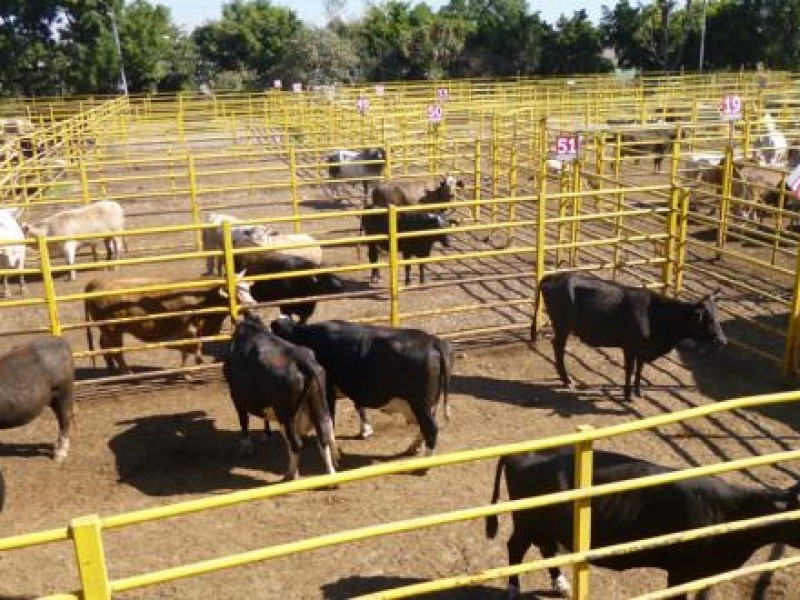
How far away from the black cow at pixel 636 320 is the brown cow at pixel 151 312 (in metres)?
3.42

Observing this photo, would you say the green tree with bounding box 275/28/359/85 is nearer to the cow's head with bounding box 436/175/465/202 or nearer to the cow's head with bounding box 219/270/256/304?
the cow's head with bounding box 436/175/465/202

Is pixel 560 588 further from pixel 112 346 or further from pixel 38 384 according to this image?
pixel 112 346

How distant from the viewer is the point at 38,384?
20.0ft

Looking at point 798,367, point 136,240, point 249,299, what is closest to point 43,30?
point 136,240

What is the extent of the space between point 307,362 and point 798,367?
500 cm

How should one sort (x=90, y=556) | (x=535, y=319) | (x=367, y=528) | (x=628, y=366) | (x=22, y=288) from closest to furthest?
(x=90, y=556) < (x=367, y=528) < (x=628, y=366) < (x=535, y=319) < (x=22, y=288)

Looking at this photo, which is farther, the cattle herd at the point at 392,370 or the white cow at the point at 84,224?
the white cow at the point at 84,224

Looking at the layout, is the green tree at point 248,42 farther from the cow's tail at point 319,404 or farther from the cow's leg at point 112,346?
the cow's tail at point 319,404

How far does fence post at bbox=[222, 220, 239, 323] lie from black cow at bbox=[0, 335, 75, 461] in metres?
1.80

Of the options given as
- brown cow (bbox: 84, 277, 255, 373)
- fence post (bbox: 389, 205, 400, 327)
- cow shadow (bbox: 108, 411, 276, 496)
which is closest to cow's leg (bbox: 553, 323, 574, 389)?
fence post (bbox: 389, 205, 400, 327)

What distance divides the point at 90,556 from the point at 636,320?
5.78 metres

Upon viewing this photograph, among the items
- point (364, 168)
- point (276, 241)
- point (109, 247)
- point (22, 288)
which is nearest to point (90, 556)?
point (276, 241)

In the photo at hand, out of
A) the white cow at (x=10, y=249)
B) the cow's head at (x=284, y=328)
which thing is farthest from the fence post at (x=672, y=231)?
the white cow at (x=10, y=249)

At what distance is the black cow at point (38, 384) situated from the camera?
593 cm
